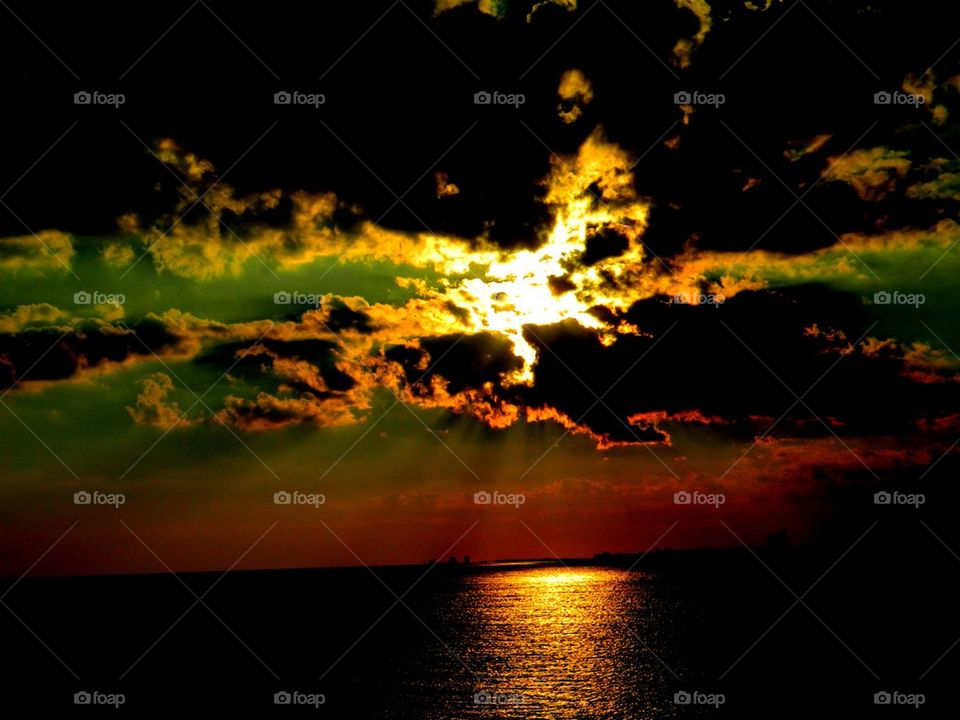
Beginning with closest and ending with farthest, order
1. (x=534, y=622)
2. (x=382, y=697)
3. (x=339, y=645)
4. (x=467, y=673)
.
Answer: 1. (x=382, y=697)
2. (x=467, y=673)
3. (x=339, y=645)
4. (x=534, y=622)

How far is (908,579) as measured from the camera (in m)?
176

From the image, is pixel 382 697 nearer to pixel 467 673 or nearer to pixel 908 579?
pixel 467 673

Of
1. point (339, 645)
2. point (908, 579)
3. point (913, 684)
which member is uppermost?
point (908, 579)

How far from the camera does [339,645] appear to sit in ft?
270

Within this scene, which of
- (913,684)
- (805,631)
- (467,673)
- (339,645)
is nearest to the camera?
(913,684)

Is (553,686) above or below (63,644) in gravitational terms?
below

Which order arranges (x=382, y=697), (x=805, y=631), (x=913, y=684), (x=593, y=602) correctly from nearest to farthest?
(x=382, y=697) → (x=913, y=684) → (x=805, y=631) → (x=593, y=602)

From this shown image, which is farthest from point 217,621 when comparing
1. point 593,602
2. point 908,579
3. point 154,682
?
point 908,579

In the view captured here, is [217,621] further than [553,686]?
Yes

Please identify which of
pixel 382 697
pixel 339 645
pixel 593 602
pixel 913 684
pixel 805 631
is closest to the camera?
pixel 382 697

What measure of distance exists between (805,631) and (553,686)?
46563mm

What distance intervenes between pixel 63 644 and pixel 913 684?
88.0 m

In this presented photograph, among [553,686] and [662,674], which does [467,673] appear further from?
[662,674]

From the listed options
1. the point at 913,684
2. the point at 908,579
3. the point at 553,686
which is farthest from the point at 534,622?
the point at 908,579
